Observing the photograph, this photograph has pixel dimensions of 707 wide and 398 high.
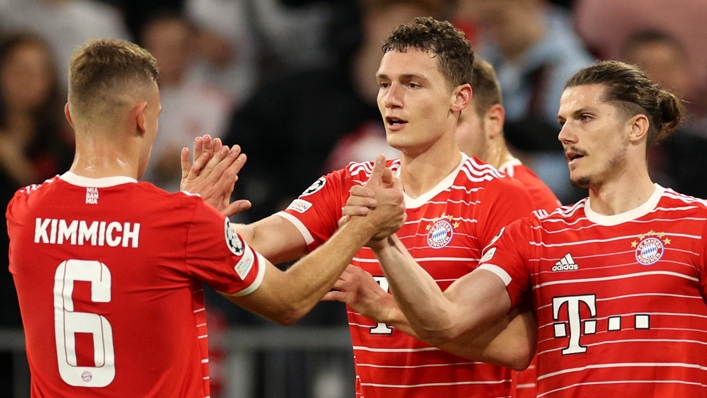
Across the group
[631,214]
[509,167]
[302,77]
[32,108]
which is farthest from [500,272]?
[32,108]

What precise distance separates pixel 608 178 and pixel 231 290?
1675 mm

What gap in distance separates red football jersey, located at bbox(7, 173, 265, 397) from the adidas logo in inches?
51.7

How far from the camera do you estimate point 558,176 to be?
840cm

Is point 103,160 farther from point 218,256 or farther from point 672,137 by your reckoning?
point 672,137

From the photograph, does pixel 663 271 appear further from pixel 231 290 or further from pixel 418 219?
pixel 231 290

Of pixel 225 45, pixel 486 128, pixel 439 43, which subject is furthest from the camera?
pixel 225 45

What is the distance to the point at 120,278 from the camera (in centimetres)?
409

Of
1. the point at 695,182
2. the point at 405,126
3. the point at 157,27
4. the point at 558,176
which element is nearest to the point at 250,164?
the point at 157,27

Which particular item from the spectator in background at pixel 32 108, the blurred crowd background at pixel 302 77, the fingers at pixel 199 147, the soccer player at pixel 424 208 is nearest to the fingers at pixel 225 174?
the fingers at pixel 199 147

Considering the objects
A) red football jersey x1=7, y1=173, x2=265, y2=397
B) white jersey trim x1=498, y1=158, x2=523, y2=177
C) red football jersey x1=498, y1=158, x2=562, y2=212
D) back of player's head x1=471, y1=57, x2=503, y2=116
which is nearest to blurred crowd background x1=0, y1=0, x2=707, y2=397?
back of player's head x1=471, y1=57, x2=503, y2=116

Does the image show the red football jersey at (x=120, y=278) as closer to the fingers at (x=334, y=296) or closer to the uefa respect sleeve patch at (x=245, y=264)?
the uefa respect sleeve patch at (x=245, y=264)

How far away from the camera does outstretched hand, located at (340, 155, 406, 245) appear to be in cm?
438

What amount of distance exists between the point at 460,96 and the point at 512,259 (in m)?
0.93

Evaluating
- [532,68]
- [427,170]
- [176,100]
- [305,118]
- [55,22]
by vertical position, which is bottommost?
[427,170]
